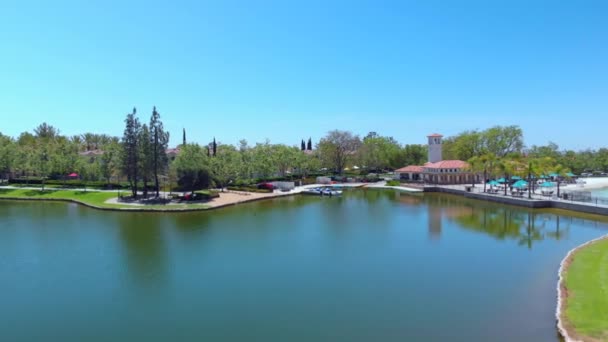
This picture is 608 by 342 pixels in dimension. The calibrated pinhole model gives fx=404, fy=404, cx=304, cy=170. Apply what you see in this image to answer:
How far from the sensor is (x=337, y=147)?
3548 inches

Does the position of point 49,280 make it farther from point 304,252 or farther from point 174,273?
point 304,252

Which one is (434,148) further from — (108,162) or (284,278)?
(284,278)

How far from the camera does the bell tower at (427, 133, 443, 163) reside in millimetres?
78562

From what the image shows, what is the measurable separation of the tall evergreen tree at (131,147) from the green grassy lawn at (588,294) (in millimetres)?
47841

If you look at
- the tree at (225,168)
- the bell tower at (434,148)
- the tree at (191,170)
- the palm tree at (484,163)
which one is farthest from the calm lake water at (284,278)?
the bell tower at (434,148)

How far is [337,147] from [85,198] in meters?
52.4

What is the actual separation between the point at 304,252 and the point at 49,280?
14.3 meters

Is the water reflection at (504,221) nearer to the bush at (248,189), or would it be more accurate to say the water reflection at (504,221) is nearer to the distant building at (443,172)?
the distant building at (443,172)

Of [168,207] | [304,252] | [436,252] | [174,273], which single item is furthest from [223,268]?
[168,207]

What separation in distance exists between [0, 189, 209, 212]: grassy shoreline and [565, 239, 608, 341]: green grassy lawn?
35.2 metres

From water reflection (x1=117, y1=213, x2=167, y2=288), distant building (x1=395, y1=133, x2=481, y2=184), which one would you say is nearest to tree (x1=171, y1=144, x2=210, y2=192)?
water reflection (x1=117, y1=213, x2=167, y2=288)

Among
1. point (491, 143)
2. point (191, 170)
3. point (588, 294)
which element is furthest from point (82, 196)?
point (491, 143)

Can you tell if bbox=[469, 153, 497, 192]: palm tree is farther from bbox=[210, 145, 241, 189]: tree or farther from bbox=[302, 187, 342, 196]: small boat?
bbox=[210, 145, 241, 189]: tree

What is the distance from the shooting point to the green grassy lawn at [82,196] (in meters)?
45.5
